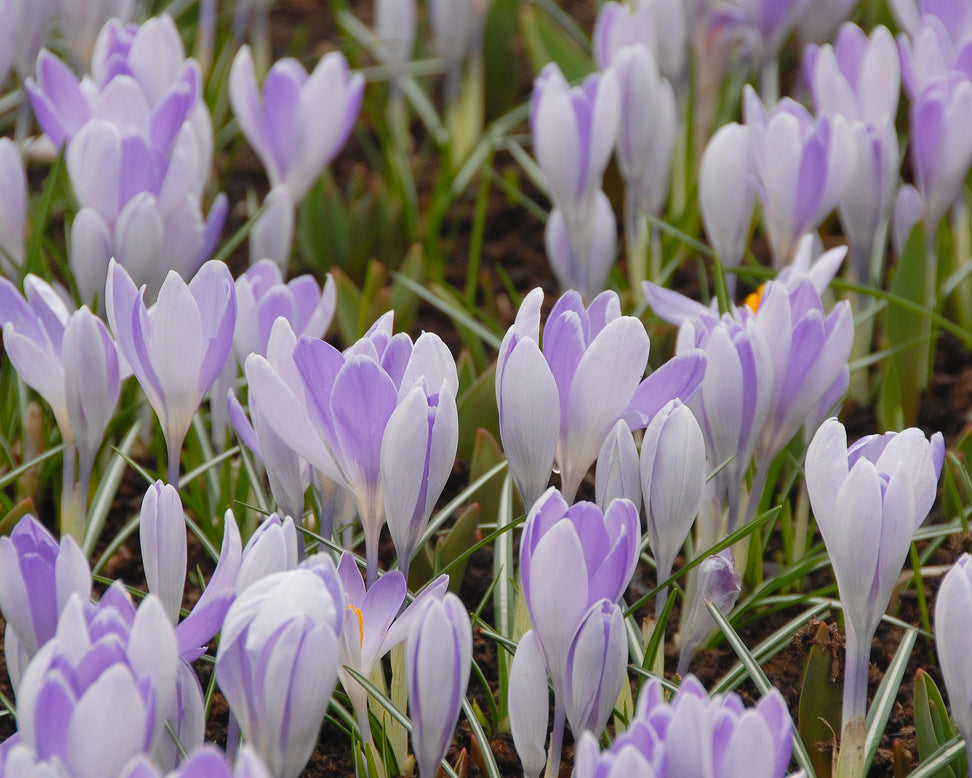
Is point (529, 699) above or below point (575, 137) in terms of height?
below

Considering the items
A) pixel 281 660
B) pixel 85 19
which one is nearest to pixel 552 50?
pixel 85 19

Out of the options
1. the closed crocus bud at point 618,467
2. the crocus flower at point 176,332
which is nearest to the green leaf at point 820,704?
the closed crocus bud at point 618,467

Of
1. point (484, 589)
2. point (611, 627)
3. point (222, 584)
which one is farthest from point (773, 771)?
point (484, 589)

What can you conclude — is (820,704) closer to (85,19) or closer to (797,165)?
(797,165)

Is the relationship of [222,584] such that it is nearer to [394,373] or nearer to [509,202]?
[394,373]

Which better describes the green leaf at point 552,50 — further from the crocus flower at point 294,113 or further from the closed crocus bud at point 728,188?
the closed crocus bud at point 728,188

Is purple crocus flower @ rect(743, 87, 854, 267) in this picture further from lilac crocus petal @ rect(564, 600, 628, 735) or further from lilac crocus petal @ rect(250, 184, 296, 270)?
lilac crocus petal @ rect(564, 600, 628, 735)
